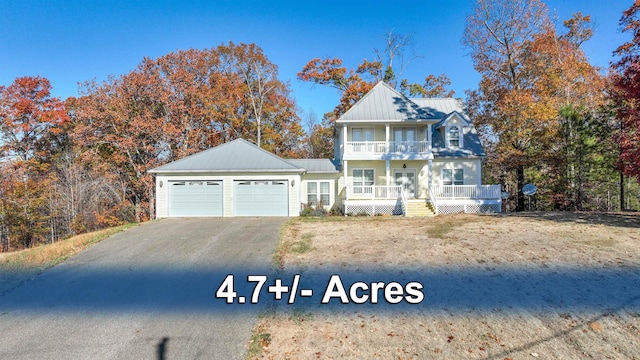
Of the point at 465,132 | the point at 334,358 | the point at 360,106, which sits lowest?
the point at 334,358

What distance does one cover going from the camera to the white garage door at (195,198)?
55.3 ft

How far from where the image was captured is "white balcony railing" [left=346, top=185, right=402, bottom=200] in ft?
60.6

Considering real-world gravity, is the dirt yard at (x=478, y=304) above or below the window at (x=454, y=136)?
below

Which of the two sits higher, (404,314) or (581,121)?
(581,121)

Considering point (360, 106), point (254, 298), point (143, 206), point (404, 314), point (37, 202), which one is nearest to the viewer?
point (404, 314)

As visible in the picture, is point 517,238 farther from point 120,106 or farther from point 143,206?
point 120,106

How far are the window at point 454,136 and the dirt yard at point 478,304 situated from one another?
34.3 feet

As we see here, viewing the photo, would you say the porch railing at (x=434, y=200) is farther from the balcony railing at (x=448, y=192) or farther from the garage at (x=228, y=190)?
the garage at (x=228, y=190)

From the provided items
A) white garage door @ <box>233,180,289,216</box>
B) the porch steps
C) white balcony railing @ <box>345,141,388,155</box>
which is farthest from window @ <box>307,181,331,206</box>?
the porch steps

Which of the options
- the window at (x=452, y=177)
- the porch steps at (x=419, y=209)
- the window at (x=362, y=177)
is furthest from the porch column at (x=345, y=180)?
the window at (x=452, y=177)

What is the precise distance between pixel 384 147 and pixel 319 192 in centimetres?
450

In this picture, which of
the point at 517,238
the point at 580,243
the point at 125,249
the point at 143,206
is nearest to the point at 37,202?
the point at 143,206

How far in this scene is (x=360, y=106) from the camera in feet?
66.2

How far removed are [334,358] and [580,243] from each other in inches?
325
